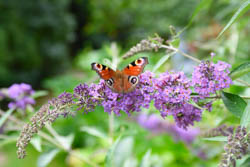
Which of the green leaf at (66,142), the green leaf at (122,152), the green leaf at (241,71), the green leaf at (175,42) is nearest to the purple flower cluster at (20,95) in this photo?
the green leaf at (66,142)

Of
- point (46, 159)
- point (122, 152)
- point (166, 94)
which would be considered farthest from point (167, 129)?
point (166, 94)

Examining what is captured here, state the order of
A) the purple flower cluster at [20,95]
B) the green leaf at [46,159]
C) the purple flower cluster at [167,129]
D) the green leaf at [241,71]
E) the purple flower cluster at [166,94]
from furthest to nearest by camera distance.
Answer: the purple flower cluster at [167,129] < the purple flower cluster at [20,95] < the green leaf at [46,159] < the purple flower cluster at [166,94] < the green leaf at [241,71]

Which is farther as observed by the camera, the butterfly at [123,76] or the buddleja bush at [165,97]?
the butterfly at [123,76]

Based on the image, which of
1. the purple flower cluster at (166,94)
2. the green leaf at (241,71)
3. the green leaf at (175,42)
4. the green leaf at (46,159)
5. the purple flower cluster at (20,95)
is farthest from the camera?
the purple flower cluster at (20,95)

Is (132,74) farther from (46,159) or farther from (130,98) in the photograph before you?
(46,159)

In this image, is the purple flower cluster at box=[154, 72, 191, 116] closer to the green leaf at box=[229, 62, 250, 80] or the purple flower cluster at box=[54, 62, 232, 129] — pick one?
the purple flower cluster at box=[54, 62, 232, 129]

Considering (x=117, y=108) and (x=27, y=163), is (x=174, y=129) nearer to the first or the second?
(x=117, y=108)

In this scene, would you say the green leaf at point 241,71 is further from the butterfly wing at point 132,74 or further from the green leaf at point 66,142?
the green leaf at point 66,142
